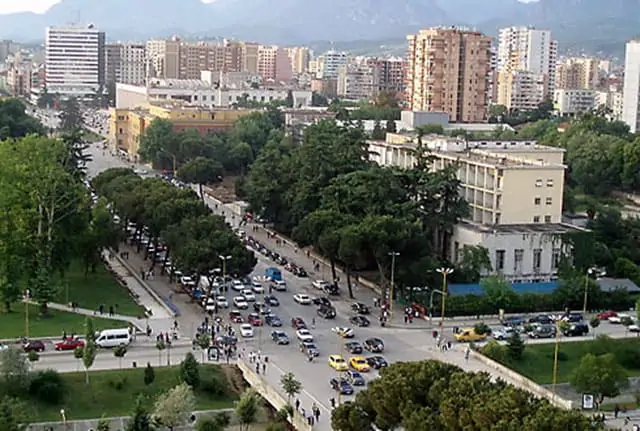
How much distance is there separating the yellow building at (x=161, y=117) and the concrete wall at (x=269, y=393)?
47.0 metres

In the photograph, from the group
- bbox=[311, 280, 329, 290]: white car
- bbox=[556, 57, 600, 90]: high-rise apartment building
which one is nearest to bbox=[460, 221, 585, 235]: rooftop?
bbox=[311, 280, 329, 290]: white car

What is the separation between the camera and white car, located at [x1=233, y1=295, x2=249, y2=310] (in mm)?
36938

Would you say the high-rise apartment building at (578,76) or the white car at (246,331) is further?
the high-rise apartment building at (578,76)

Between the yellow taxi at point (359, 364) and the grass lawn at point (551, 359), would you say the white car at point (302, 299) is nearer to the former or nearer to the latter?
the yellow taxi at point (359, 364)

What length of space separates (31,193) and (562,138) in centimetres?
4128

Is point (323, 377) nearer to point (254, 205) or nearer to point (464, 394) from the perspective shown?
point (464, 394)

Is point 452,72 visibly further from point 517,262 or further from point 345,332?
point 345,332

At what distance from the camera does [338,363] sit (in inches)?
1181

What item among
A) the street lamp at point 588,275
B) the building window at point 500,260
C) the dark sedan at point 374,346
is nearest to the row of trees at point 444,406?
the dark sedan at point 374,346

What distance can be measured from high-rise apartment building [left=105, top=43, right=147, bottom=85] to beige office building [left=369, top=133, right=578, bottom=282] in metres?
101

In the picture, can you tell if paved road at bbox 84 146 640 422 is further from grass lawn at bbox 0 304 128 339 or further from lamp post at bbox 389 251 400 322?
grass lawn at bbox 0 304 128 339

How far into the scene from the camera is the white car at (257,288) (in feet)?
129

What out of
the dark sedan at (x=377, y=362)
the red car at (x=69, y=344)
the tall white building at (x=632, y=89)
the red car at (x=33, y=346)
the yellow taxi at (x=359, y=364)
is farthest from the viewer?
the tall white building at (x=632, y=89)

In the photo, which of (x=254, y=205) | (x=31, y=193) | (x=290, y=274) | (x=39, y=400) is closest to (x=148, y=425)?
(x=39, y=400)
